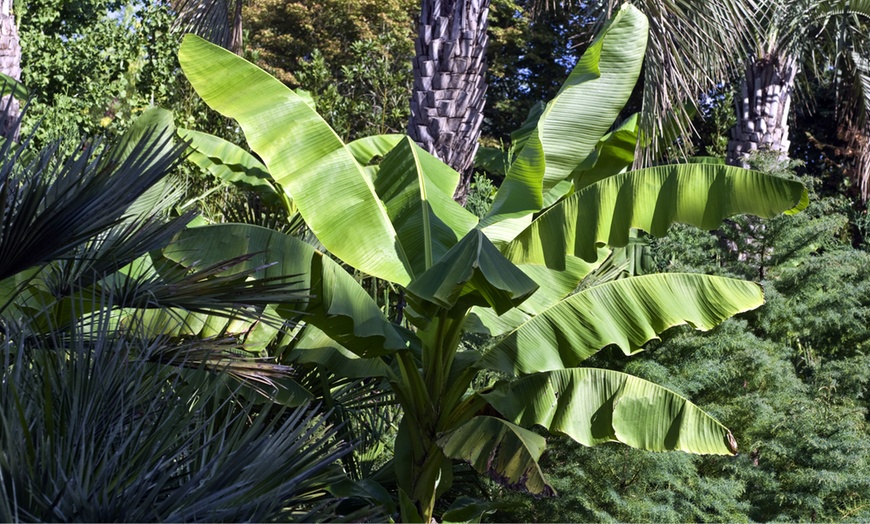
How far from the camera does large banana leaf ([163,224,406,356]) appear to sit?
4512mm

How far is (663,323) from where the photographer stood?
211 inches

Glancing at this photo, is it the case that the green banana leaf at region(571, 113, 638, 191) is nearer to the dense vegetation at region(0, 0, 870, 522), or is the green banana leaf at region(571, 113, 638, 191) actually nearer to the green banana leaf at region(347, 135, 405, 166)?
the dense vegetation at region(0, 0, 870, 522)

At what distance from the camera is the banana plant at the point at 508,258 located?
493 cm

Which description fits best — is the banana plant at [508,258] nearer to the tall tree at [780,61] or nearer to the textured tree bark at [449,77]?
the textured tree bark at [449,77]

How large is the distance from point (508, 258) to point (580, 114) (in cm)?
114

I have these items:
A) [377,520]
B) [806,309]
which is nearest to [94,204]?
[377,520]

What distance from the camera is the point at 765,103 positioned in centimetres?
Result: 1216

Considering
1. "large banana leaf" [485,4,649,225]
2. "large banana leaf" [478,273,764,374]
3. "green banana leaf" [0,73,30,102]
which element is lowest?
"large banana leaf" [478,273,764,374]

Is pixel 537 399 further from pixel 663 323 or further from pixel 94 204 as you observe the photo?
pixel 94 204

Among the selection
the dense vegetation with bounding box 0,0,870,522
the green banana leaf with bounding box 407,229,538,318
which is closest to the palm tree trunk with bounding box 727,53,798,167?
the dense vegetation with bounding box 0,0,870,522

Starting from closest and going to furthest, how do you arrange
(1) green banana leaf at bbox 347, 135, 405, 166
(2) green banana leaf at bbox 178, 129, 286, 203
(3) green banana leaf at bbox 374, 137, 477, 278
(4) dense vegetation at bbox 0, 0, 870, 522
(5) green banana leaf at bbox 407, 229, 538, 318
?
1. (4) dense vegetation at bbox 0, 0, 870, 522
2. (5) green banana leaf at bbox 407, 229, 538, 318
3. (3) green banana leaf at bbox 374, 137, 477, 278
4. (1) green banana leaf at bbox 347, 135, 405, 166
5. (2) green banana leaf at bbox 178, 129, 286, 203

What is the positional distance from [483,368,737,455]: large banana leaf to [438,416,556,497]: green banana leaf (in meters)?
0.46

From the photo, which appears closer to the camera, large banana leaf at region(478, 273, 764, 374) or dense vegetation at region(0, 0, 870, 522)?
dense vegetation at region(0, 0, 870, 522)

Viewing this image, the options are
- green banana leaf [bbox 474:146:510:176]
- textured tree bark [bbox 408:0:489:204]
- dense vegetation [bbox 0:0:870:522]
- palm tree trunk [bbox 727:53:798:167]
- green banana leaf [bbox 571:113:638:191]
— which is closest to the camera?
dense vegetation [bbox 0:0:870:522]
